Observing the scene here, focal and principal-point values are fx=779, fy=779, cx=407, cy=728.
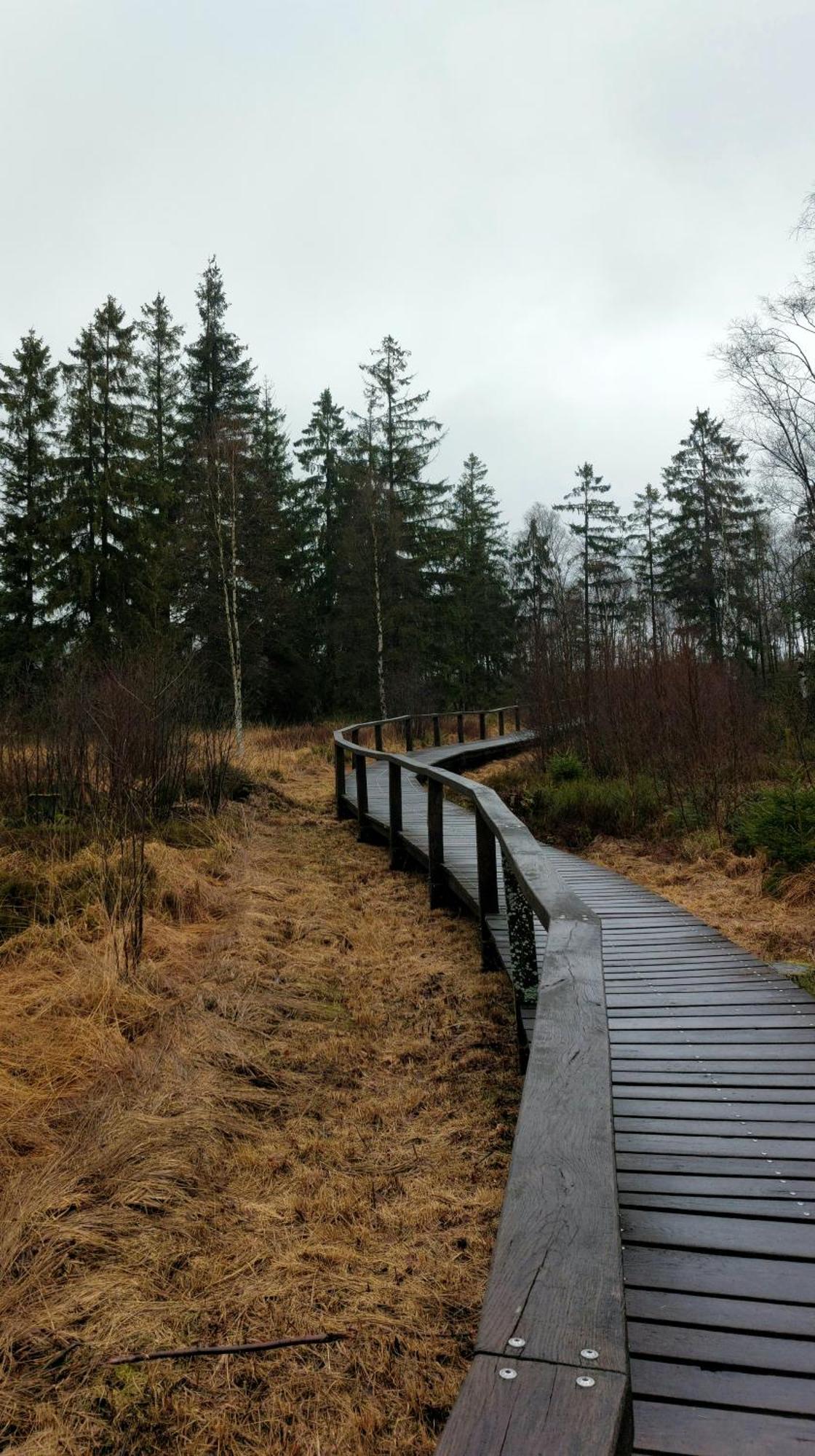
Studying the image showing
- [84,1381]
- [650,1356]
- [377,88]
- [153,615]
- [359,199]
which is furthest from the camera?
[359,199]

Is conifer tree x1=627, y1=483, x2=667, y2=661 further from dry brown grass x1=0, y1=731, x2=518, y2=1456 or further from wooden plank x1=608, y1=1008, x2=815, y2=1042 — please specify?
wooden plank x1=608, y1=1008, x2=815, y2=1042

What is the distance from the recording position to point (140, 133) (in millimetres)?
18297

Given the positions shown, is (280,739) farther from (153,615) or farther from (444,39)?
(444,39)

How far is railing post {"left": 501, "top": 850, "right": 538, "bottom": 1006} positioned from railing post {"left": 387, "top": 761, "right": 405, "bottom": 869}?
4.47 m

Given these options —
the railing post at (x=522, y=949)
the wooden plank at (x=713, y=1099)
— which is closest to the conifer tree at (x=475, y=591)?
the railing post at (x=522, y=949)

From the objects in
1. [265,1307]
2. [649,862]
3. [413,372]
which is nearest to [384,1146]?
[265,1307]

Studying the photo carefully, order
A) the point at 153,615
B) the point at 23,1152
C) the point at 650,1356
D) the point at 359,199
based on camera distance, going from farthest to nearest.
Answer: the point at 359,199 < the point at 153,615 < the point at 23,1152 < the point at 650,1356

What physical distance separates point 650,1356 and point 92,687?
8271 mm

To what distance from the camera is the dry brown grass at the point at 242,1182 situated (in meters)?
1.99

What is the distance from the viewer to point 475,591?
35594 mm

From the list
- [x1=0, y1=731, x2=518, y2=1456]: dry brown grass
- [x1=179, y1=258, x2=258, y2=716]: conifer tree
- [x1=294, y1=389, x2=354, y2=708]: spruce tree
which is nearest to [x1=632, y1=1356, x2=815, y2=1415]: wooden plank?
[x1=0, y1=731, x2=518, y2=1456]: dry brown grass

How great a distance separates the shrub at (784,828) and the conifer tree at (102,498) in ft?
60.8

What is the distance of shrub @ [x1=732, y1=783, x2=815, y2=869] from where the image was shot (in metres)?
6.83

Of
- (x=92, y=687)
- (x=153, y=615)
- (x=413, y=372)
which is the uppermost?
(x=413, y=372)
